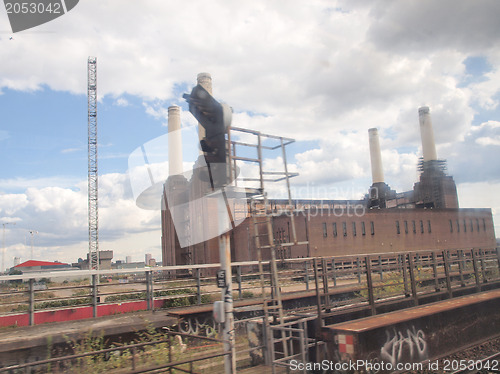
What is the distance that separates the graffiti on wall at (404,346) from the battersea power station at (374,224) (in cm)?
2735

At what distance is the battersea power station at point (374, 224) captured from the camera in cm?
4650

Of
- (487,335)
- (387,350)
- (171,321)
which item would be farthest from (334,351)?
(487,335)

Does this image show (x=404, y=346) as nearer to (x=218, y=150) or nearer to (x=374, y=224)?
(x=218, y=150)

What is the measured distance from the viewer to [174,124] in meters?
48.8

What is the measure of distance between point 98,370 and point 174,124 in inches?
1753

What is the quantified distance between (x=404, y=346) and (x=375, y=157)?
195ft

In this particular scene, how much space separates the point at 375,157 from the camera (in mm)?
63531

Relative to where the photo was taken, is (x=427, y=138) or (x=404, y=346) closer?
(x=404, y=346)

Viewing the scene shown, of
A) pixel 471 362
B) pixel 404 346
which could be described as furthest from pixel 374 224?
pixel 404 346

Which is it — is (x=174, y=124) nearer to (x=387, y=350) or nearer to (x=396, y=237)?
(x=396, y=237)

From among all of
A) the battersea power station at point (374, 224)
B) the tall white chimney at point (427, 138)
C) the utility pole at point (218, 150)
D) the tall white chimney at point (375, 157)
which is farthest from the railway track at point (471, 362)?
the tall white chimney at point (427, 138)

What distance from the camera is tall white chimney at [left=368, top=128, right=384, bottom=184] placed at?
207 feet

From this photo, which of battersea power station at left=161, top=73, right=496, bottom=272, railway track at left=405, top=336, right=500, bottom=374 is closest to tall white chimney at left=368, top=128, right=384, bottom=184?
battersea power station at left=161, top=73, right=496, bottom=272

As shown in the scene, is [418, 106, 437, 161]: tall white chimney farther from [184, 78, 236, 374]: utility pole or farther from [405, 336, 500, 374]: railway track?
[184, 78, 236, 374]: utility pole
